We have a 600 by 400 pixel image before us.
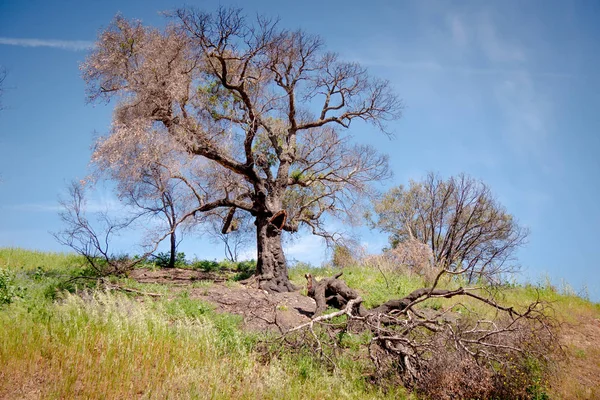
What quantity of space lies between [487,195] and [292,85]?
54.1ft

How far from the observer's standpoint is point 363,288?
640 inches

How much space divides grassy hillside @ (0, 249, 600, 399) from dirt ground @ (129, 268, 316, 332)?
1.00 m

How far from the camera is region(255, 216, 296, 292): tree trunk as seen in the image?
607 inches

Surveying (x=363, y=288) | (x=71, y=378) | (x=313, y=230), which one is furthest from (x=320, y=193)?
(x=71, y=378)

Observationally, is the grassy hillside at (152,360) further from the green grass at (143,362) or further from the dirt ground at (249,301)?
the dirt ground at (249,301)

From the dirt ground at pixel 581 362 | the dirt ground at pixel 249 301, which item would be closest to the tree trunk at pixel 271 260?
the dirt ground at pixel 249 301

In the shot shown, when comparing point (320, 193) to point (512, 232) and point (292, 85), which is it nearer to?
point (292, 85)

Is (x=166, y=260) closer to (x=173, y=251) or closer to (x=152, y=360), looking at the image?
(x=173, y=251)

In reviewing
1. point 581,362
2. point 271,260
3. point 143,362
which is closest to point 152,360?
point 143,362

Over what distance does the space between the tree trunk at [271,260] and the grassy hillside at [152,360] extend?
4.57 meters

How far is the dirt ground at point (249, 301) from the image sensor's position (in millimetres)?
11312

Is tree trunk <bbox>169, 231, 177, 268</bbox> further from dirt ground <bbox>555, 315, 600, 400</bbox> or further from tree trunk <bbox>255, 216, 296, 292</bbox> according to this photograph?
dirt ground <bbox>555, 315, 600, 400</bbox>

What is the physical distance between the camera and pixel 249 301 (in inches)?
489

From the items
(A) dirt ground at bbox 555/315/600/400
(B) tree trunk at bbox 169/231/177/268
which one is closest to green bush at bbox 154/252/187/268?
(B) tree trunk at bbox 169/231/177/268
